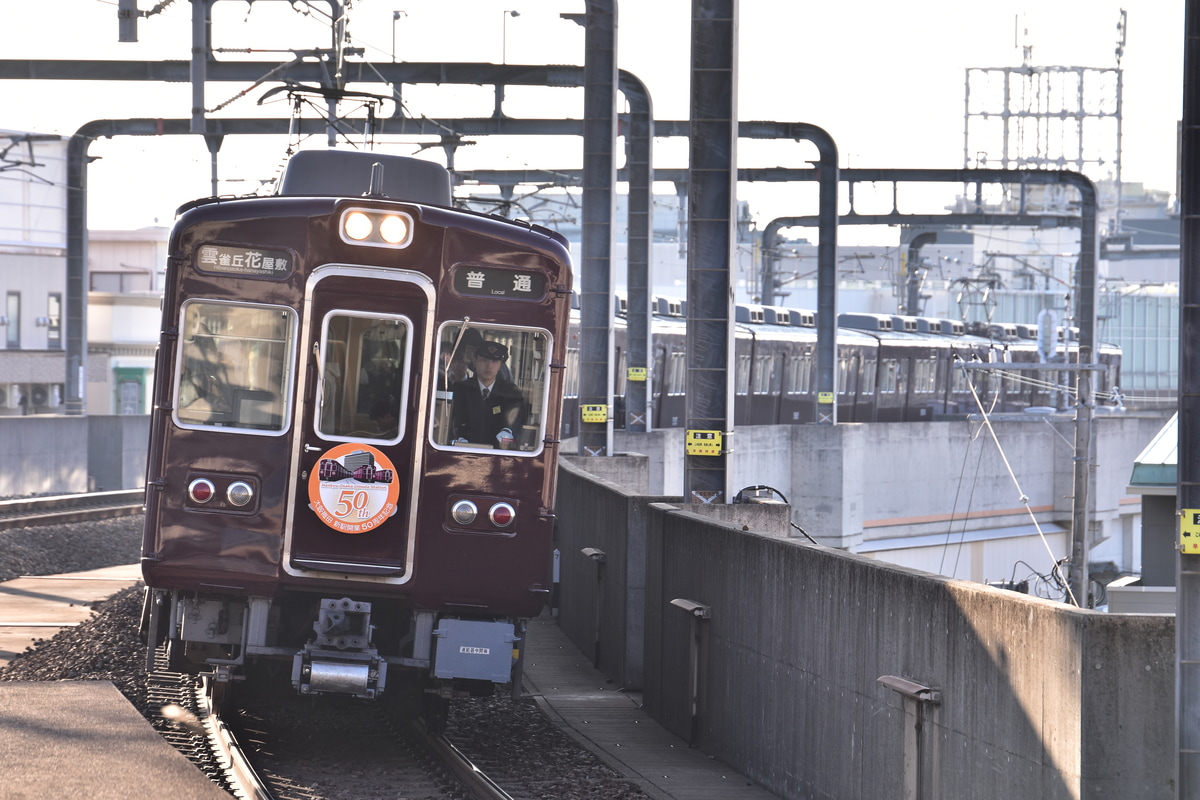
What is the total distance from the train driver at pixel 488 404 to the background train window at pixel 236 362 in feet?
3.34

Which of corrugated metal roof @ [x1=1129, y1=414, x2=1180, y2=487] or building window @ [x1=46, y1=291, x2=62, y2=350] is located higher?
building window @ [x1=46, y1=291, x2=62, y2=350]

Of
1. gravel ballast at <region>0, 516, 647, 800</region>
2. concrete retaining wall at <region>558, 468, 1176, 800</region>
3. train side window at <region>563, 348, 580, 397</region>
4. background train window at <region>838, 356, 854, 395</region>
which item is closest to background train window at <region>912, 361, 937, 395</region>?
background train window at <region>838, 356, 854, 395</region>

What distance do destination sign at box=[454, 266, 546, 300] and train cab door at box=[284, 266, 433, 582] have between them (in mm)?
227

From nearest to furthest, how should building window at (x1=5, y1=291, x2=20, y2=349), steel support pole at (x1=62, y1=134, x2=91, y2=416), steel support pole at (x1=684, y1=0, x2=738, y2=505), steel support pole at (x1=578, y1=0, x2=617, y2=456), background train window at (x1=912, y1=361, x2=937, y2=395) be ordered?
steel support pole at (x1=684, y1=0, x2=738, y2=505) < steel support pole at (x1=578, y1=0, x2=617, y2=456) < steel support pole at (x1=62, y1=134, x2=91, y2=416) < background train window at (x1=912, y1=361, x2=937, y2=395) < building window at (x1=5, y1=291, x2=20, y2=349)

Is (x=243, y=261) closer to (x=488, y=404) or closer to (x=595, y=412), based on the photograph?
(x=488, y=404)

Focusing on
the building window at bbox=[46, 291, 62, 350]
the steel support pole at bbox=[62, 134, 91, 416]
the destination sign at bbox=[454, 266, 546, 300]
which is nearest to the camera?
Answer: the destination sign at bbox=[454, 266, 546, 300]

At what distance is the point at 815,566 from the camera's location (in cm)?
927

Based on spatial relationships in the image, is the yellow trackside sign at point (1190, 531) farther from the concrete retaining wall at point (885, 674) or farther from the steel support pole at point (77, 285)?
the steel support pole at point (77, 285)

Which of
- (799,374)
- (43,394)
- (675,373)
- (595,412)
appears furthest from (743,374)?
(43,394)

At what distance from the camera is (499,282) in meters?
9.83

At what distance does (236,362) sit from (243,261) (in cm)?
58

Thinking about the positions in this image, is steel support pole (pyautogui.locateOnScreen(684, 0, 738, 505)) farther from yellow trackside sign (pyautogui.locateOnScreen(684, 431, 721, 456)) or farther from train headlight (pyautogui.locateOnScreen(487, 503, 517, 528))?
train headlight (pyautogui.locateOnScreen(487, 503, 517, 528))

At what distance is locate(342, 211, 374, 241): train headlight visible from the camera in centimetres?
962

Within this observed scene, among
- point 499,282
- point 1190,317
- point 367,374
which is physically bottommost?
point 367,374
